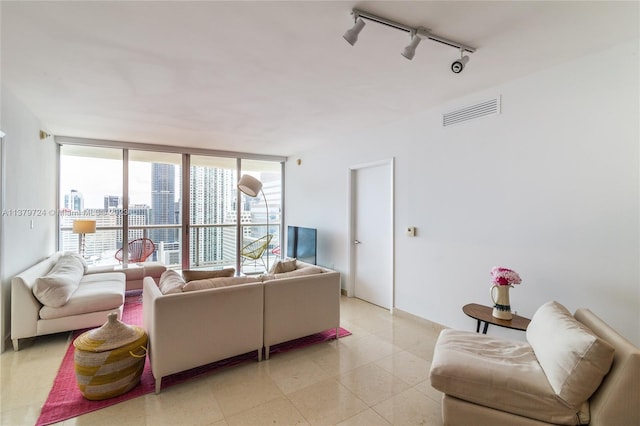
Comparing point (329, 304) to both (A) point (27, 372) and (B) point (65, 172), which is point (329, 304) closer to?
(A) point (27, 372)

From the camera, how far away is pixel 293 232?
225 inches

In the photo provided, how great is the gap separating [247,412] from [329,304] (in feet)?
4.28

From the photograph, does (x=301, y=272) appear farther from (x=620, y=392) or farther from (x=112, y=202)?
(x=112, y=202)

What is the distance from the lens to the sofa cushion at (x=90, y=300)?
304 cm

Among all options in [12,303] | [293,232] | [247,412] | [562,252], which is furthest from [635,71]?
[12,303]

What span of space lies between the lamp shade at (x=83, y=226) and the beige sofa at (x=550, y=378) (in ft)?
17.0

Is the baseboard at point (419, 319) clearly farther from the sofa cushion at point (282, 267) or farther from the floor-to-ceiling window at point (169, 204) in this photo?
the floor-to-ceiling window at point (169, 204)

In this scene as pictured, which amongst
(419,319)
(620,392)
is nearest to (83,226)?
(419,319)

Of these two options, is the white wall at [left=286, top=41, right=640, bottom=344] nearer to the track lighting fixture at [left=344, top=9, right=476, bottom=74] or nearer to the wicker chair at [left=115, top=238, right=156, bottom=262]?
the track lighting fixture at [left=344, top=9, right=476, bottom=74]

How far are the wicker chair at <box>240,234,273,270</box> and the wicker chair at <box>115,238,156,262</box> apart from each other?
1688mm

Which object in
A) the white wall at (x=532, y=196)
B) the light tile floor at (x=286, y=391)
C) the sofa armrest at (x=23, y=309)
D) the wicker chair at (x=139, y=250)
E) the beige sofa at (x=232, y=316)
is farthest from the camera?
the wicker chair at (x=139, y=250)

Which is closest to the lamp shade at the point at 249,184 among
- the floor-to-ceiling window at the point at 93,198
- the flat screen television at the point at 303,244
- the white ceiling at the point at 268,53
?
the white ceiling at the point at 268,53

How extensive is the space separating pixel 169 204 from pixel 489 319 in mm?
5391

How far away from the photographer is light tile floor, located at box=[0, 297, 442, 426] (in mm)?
1998
